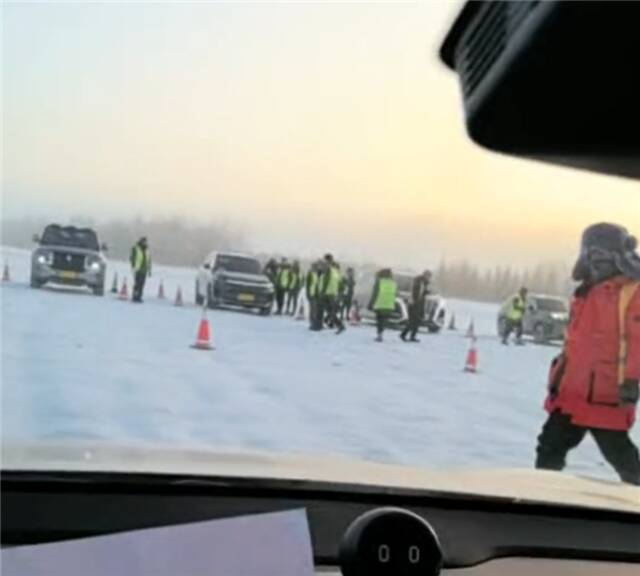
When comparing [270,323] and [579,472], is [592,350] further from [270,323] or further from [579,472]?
[270,323]

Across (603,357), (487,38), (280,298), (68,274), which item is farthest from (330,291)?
(487,38)

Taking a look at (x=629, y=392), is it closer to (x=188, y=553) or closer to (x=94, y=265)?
(x=94, y=265)

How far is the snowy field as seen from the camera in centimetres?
418

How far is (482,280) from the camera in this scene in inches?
204

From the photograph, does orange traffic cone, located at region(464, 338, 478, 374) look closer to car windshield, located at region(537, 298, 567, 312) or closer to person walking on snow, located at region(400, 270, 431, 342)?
person walking on snow, located at region(400, 270, 431, 342)

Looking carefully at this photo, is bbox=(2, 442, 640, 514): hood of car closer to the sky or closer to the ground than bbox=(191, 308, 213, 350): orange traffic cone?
closer to the ground

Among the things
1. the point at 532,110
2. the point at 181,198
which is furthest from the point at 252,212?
the point at 532,110

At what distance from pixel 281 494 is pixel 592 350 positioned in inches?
66.0

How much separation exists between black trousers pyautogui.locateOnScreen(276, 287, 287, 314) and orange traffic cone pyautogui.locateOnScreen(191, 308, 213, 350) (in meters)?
0.28

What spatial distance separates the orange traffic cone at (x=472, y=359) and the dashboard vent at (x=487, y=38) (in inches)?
164

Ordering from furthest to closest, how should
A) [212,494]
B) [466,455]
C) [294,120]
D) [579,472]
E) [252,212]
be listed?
[252,212]
[294,120]
[466,455]
[579,472]
[212,494]

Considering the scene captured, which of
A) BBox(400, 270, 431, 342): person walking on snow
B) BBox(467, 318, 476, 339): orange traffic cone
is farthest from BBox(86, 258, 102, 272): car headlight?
BBox(467, 318, 476, 339): orange traffic cone

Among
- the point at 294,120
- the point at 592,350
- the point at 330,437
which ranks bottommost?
the point at 330,437

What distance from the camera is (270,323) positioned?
17.5ft
